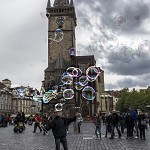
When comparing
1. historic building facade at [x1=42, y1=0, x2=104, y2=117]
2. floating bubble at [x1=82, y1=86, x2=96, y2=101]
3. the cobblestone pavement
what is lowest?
the cobblestone pavement

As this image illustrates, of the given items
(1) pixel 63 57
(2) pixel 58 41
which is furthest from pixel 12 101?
(2) pixel 58 41

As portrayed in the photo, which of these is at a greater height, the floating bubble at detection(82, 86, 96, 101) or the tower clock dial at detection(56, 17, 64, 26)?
the tower clock dial at detection(56, 17, 64, 26)

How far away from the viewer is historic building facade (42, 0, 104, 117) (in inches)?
3297

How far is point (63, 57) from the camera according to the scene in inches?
3452

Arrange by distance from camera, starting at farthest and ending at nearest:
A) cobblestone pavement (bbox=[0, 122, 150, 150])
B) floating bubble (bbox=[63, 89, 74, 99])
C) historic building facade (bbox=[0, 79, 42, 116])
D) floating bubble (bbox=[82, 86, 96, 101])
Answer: historic building facade (bbox=[0, 79, 42, 116]), floating bubble (bbox=[63, 89, 74, 99]), floating bubble (bbox=[82, 86, 96, 101]), cobblestone pavement (bbox=[0, 122, 150, 150])

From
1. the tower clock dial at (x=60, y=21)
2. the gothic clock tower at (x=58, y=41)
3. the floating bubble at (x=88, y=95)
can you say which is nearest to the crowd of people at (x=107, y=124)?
the floating bubble at (x=88, y=95)

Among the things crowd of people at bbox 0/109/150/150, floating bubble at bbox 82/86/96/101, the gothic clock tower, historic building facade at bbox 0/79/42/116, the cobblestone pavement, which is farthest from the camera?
historic building facade at bbox 0/79/42/116

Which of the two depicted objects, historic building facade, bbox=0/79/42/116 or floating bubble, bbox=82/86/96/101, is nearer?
floating bubble, bbox=82/86/96/101

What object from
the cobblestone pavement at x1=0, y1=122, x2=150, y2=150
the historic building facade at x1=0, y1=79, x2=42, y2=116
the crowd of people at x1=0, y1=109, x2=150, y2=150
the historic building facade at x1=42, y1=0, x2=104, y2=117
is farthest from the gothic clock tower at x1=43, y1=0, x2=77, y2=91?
the cobblestone pavement at x1=0, y1=122, x2=150, y2=150

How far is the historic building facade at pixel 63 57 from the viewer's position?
83.8 meters

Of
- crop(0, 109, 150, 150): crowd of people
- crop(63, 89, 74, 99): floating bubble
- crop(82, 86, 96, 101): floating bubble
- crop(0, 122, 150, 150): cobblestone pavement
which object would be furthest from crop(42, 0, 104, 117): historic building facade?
crop(0, 122, 150, 150): cobblestone pavement

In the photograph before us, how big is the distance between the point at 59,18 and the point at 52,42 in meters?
8.05

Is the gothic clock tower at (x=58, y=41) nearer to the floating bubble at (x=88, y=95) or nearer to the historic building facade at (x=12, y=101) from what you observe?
the historic building facade at (x=12, y=101)

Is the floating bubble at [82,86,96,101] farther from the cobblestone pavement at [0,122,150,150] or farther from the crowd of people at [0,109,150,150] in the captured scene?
the cobblestone pavement at [0,122,150,150]
